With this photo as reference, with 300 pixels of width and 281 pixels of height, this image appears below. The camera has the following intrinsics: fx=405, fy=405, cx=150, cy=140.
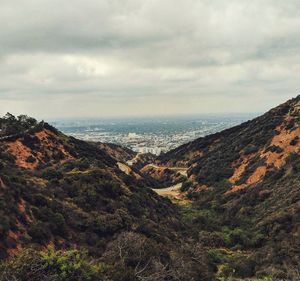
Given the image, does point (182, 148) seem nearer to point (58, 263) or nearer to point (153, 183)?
point (153, 183)

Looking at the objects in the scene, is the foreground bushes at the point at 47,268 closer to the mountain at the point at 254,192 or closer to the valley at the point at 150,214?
the valley at the point at 150,214

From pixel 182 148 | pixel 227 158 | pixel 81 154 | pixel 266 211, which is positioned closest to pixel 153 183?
pixel 227 158

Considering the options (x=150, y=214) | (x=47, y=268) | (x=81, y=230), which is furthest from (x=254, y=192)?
(x=47, y=268)

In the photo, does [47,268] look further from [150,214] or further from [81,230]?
[150,214]

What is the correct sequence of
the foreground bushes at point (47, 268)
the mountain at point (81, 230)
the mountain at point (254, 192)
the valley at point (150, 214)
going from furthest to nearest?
the mountain at point (254, 192), the valley at point (150, 214), the mountain at point (81, 230), the foreground bushes at point (47, 268)

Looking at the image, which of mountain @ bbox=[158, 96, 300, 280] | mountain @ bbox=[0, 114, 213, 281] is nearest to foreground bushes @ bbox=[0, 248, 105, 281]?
mountain @ bbox=[0, 114, 213, 281]

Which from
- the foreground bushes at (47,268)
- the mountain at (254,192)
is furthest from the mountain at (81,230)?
the mountain at (254,192)
